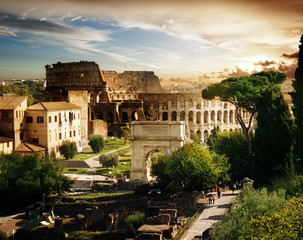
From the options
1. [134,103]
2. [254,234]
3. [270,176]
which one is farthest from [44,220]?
[134,103]

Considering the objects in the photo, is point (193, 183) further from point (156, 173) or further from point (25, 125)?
point (25, 125)

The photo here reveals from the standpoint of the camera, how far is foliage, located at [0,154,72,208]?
3138 cm

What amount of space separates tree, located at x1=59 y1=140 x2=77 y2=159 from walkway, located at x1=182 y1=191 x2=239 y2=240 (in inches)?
853

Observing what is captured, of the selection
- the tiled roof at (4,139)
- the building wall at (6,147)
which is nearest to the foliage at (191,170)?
the building wall at (6,147)

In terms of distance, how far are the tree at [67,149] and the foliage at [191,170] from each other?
16546mm

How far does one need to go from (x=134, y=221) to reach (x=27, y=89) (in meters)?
79.2

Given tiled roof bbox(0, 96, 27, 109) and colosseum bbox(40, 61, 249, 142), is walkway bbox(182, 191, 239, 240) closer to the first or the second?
tiled roof bbox(0, 96, 27, 109)

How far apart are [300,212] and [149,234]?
869cm

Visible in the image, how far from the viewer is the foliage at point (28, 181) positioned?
103 ft

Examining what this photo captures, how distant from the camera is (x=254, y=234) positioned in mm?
15258

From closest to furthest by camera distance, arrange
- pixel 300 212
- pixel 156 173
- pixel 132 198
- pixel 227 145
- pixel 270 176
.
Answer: pixel 300 212
pixel 270 176
pixel 132 198
pixel 156 173
pixel 227 145

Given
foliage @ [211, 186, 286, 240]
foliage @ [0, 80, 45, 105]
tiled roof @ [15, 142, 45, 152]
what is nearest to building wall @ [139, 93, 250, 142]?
foliage @ [0, 80, 45, 105]

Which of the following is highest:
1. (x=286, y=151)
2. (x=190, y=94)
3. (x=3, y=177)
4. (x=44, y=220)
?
(x=190, y=94)

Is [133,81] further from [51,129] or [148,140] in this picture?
[148,140]
